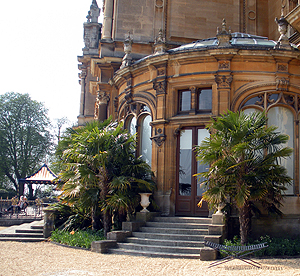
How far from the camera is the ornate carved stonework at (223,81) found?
1460 centimetres

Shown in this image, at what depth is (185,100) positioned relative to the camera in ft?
51.0

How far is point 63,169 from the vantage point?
1580 centimetres

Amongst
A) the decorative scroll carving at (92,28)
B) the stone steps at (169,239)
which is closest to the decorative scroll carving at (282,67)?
the stone steps at (169,239)

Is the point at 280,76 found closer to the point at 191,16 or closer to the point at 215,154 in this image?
the point at 215,154

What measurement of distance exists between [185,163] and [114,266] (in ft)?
19.9

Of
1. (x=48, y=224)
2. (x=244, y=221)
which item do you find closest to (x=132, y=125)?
(x=48, y=224)

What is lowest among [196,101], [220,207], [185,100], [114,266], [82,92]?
[114,266]

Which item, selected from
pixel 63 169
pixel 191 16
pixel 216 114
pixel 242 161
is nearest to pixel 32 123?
pixel 191 16

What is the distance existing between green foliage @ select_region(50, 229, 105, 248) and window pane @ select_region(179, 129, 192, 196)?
3416 mm

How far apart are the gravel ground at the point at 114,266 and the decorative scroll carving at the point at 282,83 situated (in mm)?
6377

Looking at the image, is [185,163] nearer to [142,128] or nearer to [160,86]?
[142,128]

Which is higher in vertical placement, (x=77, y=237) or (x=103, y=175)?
(x=103, y=175)

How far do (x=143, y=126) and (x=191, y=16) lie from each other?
9.25 m

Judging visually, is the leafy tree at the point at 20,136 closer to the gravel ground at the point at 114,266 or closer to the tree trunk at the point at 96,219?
the tree trunk at the point at 96,219
